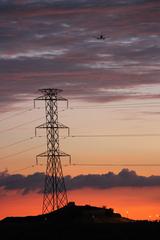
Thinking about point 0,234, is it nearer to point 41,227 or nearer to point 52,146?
point 41,227

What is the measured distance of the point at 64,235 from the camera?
6166 inches

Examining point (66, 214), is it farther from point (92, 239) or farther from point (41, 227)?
point (92, 239)

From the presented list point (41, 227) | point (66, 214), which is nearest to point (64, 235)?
point (41, 227)

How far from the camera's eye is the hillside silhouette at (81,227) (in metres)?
152

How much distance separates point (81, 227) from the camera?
16275 cm

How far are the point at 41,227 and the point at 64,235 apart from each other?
53.1ft

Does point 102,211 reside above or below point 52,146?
below

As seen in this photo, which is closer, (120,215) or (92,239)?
(92,239)

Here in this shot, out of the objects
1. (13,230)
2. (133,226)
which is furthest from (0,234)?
(133,226)

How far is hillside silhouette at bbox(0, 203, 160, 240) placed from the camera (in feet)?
500

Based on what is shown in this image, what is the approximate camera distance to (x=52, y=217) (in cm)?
18825

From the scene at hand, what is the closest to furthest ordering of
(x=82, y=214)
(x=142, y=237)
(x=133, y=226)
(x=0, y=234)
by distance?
(x=142, y=237) < (x=133, y=226) < (x=0, y=234) < (x=82, y=214)

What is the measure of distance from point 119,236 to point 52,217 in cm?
4090

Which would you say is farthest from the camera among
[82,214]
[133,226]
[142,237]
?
[82,214]
